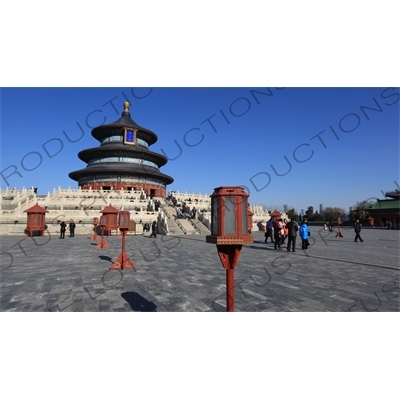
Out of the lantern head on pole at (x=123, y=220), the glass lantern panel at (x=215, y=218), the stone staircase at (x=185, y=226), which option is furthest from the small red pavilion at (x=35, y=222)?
the glass lantern panel at (x=215, y=218)

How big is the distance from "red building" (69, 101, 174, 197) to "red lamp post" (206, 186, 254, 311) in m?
35.2

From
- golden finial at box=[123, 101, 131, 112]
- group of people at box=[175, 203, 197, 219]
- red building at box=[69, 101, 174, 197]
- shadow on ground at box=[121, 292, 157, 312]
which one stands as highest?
golden finial at box=[123, 101, 131, 112]

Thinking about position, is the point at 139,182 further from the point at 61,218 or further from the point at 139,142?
the point at 61,218

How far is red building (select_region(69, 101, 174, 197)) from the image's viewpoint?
37.1 metres

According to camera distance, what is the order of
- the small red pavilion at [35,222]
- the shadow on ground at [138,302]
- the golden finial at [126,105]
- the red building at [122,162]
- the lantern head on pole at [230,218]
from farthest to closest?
the golden finial at [126,105] < the red building at [122,162] < the small red pavilion at [35,222] < the shadow on ground at [138,302] < the lantern head on pole at [230,218]

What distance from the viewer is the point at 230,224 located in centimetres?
→ 297

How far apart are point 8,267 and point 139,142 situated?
37282 mm

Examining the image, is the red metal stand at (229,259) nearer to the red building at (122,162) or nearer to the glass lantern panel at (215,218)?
the glass lantern panel at (215,218)

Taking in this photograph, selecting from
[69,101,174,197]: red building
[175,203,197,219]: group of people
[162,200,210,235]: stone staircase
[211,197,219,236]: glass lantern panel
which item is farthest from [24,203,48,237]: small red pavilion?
[211,197,219,236]: glass lantern panel

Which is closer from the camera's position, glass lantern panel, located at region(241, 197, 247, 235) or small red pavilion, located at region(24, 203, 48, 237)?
glass lantern panel, located at region(241, 197, 247, 235)

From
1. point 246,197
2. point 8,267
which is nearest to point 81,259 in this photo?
point 8,267

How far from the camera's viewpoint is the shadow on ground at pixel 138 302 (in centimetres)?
453

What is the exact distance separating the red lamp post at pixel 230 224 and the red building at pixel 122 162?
35201 millimetres

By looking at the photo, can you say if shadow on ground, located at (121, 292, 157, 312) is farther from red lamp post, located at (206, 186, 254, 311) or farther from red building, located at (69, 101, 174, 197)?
red building, located at (69, 101, 174, 197)
